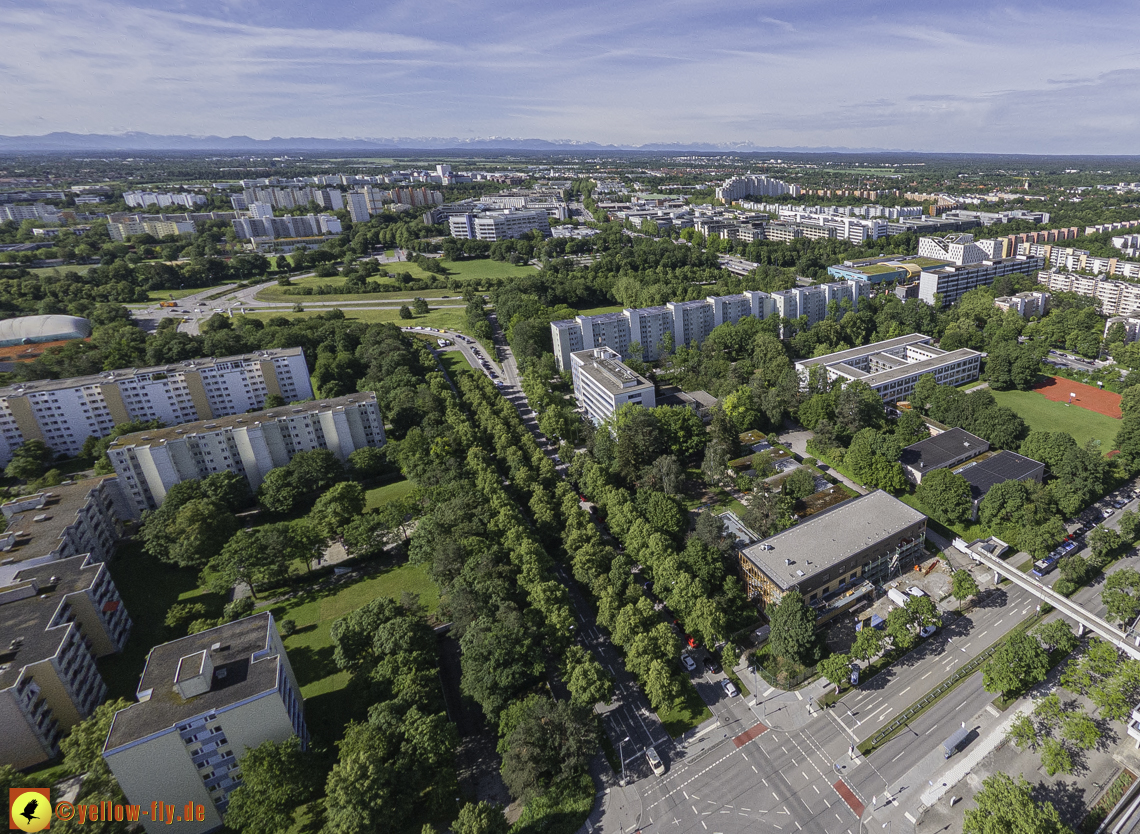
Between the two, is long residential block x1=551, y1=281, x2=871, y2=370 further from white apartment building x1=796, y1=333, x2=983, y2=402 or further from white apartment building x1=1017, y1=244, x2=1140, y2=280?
white apartment building x1=1017, y1=244, x2=1140, y2=280

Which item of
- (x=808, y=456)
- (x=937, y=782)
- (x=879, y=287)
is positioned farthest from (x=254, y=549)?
(x=879, y=287)

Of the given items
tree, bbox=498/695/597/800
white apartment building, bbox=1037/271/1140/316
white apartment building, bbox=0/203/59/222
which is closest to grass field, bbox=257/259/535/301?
white apartment building, bbox=0/203/59/222

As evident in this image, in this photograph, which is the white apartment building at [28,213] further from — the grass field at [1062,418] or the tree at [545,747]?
the grass field at [1062,418]

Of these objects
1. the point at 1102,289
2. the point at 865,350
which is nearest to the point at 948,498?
the point at 865,350

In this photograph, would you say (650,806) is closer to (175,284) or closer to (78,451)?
(78,451)

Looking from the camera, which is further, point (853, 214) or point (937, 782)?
point (853, 214)

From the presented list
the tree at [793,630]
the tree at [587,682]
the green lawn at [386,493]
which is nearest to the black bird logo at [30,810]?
the tree at [587,682]
